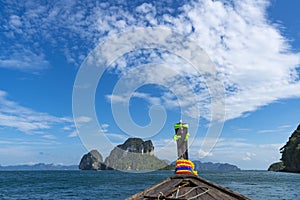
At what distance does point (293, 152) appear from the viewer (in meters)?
127

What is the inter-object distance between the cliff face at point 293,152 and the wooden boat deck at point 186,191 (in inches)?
4949

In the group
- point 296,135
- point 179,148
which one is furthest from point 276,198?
point 296,135

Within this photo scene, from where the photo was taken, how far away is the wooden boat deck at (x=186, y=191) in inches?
277

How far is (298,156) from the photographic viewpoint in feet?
405

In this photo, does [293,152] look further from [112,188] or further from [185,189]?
[185,189]

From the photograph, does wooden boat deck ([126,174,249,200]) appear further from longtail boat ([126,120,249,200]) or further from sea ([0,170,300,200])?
sea ([0,170,300,200])

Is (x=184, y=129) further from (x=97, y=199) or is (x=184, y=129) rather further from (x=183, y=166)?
(x=97, y=199)

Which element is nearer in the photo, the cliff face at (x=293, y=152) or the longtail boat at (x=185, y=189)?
the longtail boat at (x=185, y=189)

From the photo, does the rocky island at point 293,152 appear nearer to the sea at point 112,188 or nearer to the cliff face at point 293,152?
the cliff face at point 293,152

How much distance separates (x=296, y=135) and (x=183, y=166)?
449ft

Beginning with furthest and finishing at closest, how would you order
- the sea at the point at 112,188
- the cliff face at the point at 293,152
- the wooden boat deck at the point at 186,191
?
the cliff face at the point at 293,152
the sea at the point at 112,188
the wooden boat deck at the point at 186,191

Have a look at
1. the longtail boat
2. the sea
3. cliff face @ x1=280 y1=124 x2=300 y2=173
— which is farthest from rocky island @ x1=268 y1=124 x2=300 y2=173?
the longtail boat

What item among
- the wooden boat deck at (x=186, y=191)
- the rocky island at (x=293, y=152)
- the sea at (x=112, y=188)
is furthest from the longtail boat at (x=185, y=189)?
the rocky island at (x=293, y=152)

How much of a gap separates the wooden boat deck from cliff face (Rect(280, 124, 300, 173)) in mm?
125696
